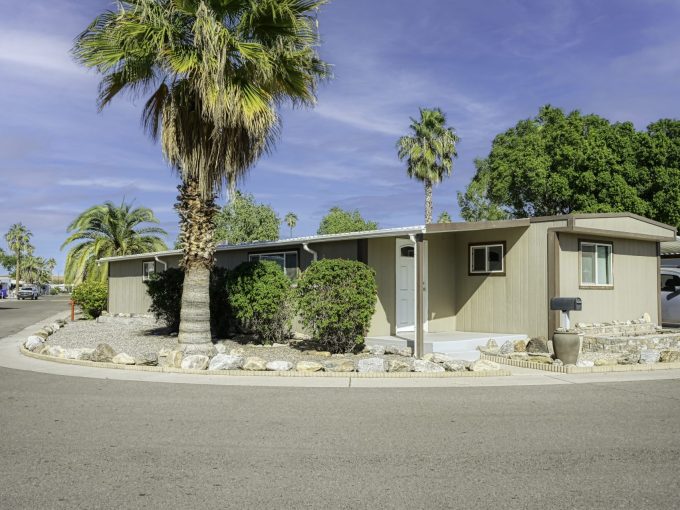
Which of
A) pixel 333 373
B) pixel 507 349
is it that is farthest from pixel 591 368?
pixel 333 373

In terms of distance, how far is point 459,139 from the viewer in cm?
3597

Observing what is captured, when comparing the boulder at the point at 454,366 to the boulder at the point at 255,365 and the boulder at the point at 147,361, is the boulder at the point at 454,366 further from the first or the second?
the boulder at the point at 147,361

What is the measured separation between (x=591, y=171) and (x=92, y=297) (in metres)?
22.9

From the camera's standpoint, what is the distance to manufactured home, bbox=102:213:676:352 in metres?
14.1

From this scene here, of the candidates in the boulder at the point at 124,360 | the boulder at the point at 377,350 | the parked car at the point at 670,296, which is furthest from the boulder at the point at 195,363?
the parked car at the point at 670,296

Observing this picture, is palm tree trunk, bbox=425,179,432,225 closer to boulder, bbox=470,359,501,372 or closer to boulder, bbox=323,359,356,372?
boulder, bbox=470,359,501,372

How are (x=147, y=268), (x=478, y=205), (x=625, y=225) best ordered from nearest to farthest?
(x=625, y=225), (x=147, y=268), (x=478, y=205)

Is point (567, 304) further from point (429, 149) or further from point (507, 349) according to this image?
point (429, 149)

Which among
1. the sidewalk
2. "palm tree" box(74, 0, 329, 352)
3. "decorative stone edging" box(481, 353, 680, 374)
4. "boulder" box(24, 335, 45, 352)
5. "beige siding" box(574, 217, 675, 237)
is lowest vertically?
the sidewalk

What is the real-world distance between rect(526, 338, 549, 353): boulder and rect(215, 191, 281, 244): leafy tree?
3173 cm

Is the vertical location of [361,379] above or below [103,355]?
below

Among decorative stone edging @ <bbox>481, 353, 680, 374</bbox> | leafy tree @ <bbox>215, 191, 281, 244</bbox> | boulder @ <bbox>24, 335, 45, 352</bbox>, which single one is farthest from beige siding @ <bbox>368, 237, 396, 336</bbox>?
leafy tree @ <bbox>215, 191, 281, 244</bbox>

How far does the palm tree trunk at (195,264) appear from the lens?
1261cm

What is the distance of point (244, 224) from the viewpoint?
44094 mm
